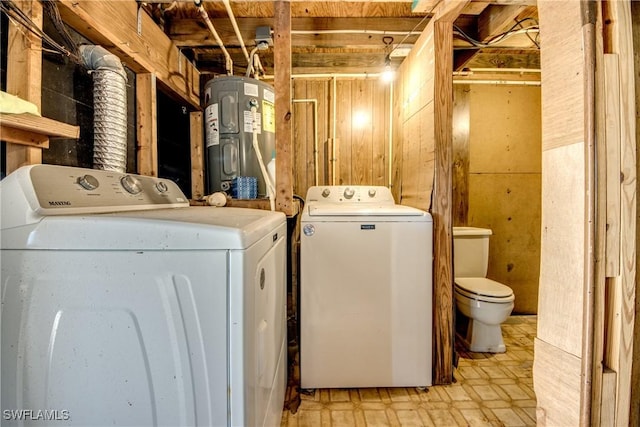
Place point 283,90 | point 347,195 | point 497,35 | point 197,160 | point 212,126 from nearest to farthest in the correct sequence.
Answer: point 283,90, point 497,35, point 212,126, point 347,195, point 197,160

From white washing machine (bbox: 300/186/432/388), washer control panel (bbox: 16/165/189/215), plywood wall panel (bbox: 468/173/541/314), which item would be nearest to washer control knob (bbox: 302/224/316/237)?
white washing machine (bbox: 300/186/432/388)

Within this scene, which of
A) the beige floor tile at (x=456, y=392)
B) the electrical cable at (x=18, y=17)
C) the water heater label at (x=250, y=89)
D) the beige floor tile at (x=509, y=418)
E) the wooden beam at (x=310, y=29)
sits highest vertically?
the wooden beam at (x=310, y=29)

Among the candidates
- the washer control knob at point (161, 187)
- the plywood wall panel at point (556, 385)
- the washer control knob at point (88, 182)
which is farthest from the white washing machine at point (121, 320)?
the plywood wall panel at point (556, 385)

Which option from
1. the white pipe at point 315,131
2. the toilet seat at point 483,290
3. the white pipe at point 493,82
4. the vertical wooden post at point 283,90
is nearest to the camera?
the vertical wooden post at point 283,90

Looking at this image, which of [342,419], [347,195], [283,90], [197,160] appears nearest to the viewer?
[342,419]

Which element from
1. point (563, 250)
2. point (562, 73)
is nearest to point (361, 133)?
point (562, 73)

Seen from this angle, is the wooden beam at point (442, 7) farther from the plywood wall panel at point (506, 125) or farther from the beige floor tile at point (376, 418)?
the beige floor tile at point (376, 418)

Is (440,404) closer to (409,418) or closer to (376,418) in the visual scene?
(409,418)

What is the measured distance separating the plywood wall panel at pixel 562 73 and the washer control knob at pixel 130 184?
139cm

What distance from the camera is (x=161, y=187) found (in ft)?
4.48

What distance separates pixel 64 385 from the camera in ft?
2.45

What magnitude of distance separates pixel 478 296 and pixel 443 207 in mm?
776

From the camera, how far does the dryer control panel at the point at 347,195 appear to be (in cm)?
223

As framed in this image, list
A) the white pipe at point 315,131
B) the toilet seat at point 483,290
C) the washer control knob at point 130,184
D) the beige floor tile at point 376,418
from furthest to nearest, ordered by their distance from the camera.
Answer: the white pipe at point 315,131, the toilet seat at point 483,290, the beige floor tile at point 376,418, the washer control knob at point 130,184
